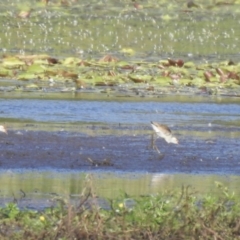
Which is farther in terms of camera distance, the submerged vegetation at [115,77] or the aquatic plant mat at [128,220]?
the submerged vegetation at [115,77]

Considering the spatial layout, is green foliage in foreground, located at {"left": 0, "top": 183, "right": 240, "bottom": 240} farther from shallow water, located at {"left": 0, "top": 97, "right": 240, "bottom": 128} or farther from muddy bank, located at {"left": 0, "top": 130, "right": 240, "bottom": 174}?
shallow water, located at {"left": 0, "top": 97, "right": 240, "bottom": 128}

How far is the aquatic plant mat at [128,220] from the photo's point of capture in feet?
21.5

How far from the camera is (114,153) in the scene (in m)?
10.4

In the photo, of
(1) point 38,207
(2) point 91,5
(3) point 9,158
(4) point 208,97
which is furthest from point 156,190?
(2) point 91,5

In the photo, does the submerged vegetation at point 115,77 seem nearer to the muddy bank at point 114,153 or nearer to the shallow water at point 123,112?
the shallow water at point 123,112

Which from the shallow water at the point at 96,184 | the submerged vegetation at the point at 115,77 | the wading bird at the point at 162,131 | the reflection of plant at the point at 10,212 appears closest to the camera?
the reflection of plant at the point at 10,212

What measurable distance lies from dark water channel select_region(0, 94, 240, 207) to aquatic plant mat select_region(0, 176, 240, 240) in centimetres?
99

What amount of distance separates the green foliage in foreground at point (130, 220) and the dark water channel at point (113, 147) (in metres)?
1.00

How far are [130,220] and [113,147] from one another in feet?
13.2

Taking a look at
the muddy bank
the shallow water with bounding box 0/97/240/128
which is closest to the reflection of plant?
the muddy bank

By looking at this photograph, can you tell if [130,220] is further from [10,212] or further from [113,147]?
[113,147]

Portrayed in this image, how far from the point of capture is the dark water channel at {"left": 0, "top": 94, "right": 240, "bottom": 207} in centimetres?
894

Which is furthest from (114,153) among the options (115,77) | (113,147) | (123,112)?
(115,77)

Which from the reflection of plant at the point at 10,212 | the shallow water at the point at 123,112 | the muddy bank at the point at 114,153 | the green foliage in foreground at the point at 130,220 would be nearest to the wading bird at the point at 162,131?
the muddy bank at the point at 114,153
